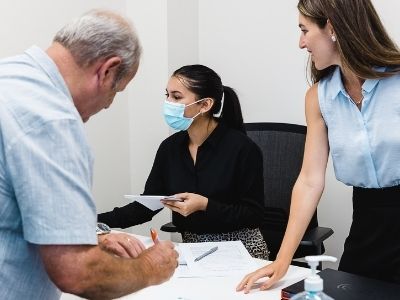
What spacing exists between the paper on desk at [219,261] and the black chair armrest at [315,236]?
346 millimetres

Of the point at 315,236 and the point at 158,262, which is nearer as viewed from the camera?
the point at 158,262

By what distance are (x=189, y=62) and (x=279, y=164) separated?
1111 mm

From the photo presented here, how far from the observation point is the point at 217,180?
7.23ft

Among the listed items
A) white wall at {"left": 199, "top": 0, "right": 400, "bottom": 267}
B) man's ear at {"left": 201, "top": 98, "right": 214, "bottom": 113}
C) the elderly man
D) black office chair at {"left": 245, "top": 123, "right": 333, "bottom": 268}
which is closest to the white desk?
the elderly man

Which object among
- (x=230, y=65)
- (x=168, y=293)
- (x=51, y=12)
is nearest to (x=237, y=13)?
(x=230, y=65)

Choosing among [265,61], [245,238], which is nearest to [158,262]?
[245,238]

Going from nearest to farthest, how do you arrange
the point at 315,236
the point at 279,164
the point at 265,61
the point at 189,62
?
1. the point at 315,236
2. the point at 279,164
3. the point at 265,61
4. the point at 189,62

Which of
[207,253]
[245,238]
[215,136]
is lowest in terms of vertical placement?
[245,238]

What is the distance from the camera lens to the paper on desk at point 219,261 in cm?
162

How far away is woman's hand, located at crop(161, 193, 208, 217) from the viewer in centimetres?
199

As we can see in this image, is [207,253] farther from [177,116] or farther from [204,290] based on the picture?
[177,116]

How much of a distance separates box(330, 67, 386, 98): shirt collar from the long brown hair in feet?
0.11

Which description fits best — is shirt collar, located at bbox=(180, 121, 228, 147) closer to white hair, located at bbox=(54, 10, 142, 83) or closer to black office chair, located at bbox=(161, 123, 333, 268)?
black office chair, located at bbox=(161, 123, 333, 268)

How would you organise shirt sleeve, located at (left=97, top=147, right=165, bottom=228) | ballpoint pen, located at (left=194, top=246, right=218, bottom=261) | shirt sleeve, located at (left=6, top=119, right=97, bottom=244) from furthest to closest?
shirt sleeve, located at (left=97, top=147, right=165, bottom=228) < ballpoint pen, located at (left=194, top=246, right=218, bottom=261) < shirt sleeve, located at (left=6, top=119, right=97, bottom=244)
